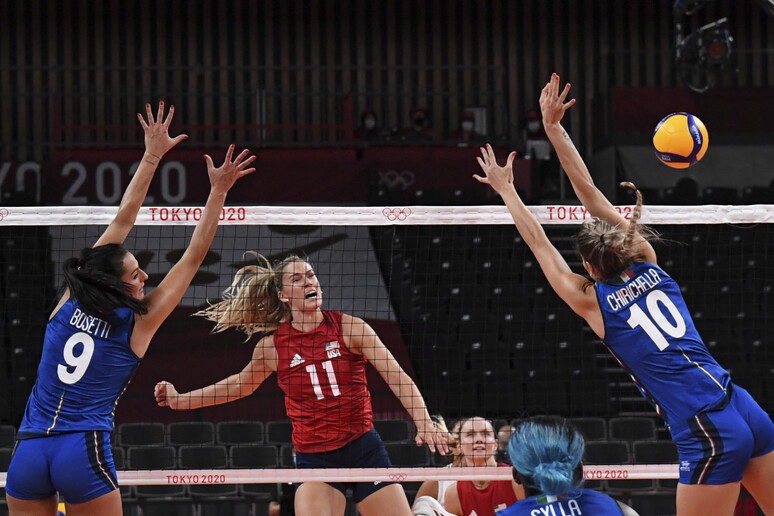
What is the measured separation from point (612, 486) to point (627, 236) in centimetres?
747

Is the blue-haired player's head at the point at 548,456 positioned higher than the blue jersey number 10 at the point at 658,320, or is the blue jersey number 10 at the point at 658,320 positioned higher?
the blue jersey number 10 at the point at 658,320

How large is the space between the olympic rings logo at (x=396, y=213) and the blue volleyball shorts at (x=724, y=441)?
252 centimetres

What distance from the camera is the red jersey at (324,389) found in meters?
6.43

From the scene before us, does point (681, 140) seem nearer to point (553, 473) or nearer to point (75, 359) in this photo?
point (553, 473)

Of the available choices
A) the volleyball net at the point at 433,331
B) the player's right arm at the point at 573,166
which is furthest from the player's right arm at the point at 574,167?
the volleyball net at the point at 433,331

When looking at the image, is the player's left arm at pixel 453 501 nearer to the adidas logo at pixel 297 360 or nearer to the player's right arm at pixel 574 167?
the adidas logo at pixel 297 360

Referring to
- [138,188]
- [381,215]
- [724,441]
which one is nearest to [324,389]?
[381,215]

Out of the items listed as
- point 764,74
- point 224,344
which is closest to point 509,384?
point 224,344

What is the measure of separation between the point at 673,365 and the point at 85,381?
2.78 meters

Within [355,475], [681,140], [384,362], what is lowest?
[355,475]

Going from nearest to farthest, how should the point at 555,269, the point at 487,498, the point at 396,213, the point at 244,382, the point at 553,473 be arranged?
the point at 553,473 < the point at 555,269 < the point at 244,382 < the point at 396,213 < the point at 487,498

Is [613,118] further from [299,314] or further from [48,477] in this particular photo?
[48,477]

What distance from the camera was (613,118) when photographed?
16.8 metres

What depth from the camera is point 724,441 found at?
183 inches
